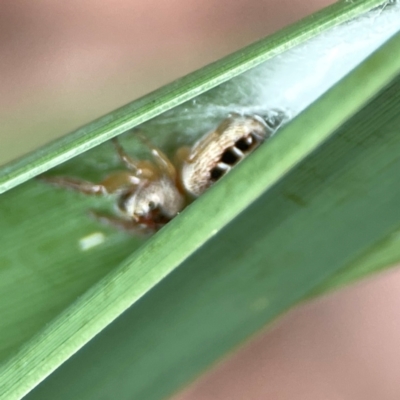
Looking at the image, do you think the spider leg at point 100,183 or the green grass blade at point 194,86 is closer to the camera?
the green grass blade at point 194,86

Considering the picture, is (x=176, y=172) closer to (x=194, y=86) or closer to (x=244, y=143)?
(x=244, y=143)

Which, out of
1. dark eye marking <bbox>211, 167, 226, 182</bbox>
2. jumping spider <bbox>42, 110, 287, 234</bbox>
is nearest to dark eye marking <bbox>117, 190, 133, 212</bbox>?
jumping spider <bbox>42, 110, 287, 234</bbox>

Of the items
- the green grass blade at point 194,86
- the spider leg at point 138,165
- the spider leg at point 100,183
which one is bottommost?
the green grass blade at point 194,86

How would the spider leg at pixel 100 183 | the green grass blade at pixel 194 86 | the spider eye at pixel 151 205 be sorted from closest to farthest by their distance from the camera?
the green grass blade at pixel 194 86, the spider leg at pixel 100 183, the spider eye at pixel 151 205

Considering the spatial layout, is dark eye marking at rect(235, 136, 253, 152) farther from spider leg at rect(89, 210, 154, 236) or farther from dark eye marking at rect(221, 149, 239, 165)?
spider leg at rect(89, 210, 154, 236)

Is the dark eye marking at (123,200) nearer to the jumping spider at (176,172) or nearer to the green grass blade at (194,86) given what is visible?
the jumping spider at (176,172)

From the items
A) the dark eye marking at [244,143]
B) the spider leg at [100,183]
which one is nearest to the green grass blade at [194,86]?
the spider leg at [100,183]

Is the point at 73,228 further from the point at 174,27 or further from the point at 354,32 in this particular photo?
the point at 174,27

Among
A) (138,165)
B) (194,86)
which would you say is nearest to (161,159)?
(138,165)

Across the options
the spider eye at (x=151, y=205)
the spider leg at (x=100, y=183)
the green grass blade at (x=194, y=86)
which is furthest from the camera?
the spider eye at (x=151, y=205)
